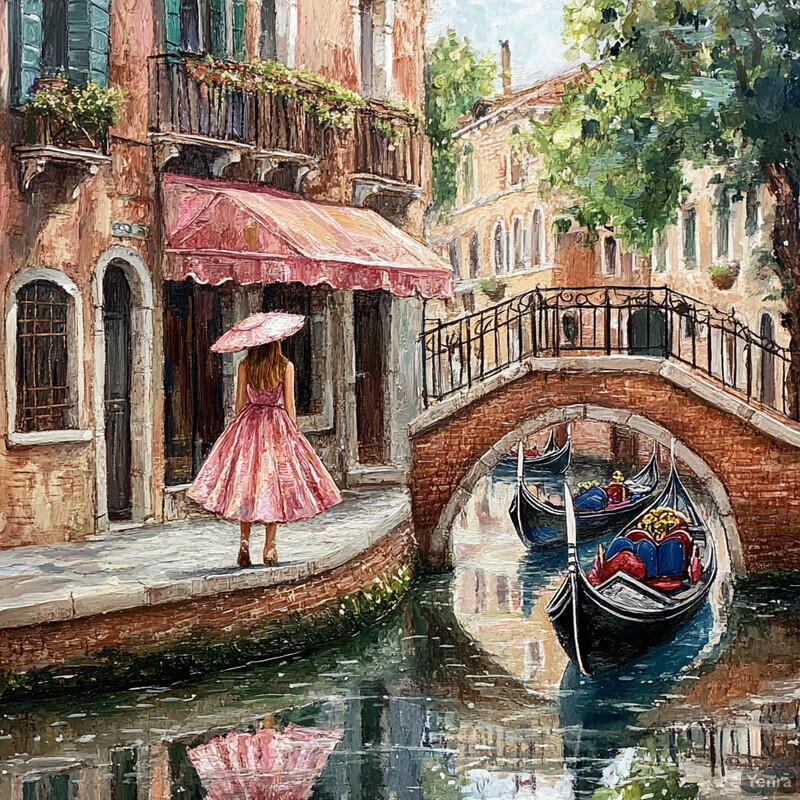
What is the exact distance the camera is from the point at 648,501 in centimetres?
1128

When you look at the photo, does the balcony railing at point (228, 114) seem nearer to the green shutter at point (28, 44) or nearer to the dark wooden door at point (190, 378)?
the green shutter at point (28, 44)

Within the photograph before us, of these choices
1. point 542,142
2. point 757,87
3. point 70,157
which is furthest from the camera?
point 542,142

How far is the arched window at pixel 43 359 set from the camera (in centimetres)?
707

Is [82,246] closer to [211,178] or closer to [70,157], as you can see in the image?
[70,157]

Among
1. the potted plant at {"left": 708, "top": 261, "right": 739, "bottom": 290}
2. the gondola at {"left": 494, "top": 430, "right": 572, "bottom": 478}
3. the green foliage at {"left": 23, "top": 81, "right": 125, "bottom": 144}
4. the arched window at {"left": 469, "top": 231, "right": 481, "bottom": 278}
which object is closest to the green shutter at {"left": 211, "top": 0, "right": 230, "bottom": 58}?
the green foliage at {"left": 23, "top": 81, "right": 125, "bottom": 144}

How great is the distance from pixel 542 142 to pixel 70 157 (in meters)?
4.71

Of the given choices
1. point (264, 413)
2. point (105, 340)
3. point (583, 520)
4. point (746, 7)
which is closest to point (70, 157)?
point (105, 340)

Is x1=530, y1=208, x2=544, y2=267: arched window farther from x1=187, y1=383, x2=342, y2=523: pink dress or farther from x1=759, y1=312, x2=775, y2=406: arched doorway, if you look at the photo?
x1=187, y1=383, x2=342, y2=523: pink dress

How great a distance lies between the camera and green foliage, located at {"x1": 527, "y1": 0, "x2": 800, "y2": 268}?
880 centimetres

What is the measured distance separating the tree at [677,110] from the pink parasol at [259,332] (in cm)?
401

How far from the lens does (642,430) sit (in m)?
9.12

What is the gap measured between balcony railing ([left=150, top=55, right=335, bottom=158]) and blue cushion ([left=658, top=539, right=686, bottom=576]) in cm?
329

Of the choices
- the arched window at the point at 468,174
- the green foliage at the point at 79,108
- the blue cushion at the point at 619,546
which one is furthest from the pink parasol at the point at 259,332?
the arched window at the point at 468,174

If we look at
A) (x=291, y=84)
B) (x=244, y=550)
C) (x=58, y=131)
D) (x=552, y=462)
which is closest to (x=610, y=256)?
(x=552, y=462)
